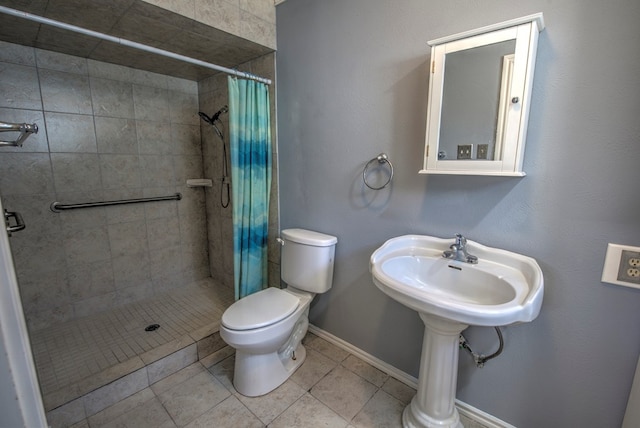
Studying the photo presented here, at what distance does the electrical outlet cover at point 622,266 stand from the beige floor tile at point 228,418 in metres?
1.64

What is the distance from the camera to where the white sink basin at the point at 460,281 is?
3.00ft

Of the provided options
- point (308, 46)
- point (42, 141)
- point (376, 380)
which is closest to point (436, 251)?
point (376, 380)

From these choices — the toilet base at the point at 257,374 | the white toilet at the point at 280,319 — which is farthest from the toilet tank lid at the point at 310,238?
the toilet base at the point at 257,374

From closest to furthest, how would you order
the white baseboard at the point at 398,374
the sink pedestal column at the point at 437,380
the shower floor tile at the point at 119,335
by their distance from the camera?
the sink pedestal column at the point at 437,380, the white baseboard at the point at 398,374, the shower floor tile at the point at 119,335

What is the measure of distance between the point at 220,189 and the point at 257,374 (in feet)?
5.35

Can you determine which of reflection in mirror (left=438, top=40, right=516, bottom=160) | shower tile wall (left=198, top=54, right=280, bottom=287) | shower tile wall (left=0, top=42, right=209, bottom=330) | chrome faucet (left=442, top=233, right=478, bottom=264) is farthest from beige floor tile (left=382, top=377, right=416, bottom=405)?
shower tile wall (left=0, top=42, right=209, bottom=330)

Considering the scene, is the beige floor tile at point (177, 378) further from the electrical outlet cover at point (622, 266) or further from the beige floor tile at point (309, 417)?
the electrical outlet cover at point (622, 266)

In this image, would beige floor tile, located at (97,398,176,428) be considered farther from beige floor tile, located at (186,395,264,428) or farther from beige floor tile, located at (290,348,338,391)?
beige floor tile, located at (290,348,338,391)

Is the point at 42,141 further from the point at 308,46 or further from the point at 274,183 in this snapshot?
the point at 308,46

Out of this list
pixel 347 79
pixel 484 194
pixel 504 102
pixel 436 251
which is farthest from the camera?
pixel 347 79

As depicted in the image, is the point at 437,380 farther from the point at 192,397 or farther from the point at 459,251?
the point at 192,397

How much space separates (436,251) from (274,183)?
1263 mm

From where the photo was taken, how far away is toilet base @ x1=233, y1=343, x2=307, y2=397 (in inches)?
61.9

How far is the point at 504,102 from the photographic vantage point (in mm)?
1120
